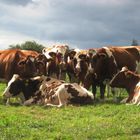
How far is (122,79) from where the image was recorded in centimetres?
2011

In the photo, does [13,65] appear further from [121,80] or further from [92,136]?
[92,136]

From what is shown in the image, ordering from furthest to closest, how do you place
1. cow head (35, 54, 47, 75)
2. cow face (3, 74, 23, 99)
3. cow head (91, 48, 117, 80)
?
cow head (35, 54, 47, 75) → cow head (91, 48, 117, 80) → cow face (3, 74, 23, 99)

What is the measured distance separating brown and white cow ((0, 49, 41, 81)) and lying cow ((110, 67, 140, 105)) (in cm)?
357

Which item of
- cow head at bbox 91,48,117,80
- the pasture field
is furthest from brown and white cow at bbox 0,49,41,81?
the pasture field

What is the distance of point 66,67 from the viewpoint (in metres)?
25.0

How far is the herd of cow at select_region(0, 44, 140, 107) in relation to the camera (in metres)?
18.7

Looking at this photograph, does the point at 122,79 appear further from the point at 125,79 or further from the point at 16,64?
the point at 16,64

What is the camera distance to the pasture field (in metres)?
12.0

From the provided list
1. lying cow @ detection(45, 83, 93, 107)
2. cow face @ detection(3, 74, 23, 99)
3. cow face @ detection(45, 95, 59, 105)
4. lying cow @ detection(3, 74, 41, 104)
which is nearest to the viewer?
lying cow @ detection(45, 83, 93, 107)

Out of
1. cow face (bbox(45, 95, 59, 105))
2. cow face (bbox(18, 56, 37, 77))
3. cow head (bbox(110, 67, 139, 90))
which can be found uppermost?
cow face (bbox(18, 56, 37, 77))

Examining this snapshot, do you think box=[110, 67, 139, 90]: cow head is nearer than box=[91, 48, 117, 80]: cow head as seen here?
Yes

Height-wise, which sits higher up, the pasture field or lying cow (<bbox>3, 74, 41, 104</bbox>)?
lying cow (<bbox>3, 74, 41, 104</bbox>)

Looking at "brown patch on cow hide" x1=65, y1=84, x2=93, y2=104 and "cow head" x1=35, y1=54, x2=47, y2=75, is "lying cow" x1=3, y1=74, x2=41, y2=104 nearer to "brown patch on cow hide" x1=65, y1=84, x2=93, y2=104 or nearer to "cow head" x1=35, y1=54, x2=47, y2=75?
"brown patch on cow hide" x1=65, y1=84, x2=93, y2=104

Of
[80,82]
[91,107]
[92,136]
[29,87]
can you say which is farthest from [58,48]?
[92,136]
